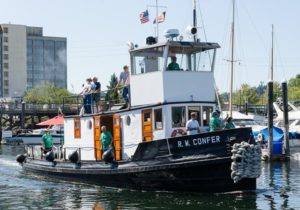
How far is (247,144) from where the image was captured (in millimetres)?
17047

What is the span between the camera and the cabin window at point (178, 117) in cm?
1898

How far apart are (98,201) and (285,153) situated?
1587 cm

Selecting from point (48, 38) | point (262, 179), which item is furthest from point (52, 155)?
point (48, 38)

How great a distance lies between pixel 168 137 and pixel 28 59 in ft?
525

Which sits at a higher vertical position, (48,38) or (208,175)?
(48,38)

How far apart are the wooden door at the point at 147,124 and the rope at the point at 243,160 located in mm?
3330

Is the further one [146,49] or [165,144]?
[146,49]

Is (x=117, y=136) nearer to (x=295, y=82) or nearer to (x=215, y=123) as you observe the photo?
(x=215, y=123)

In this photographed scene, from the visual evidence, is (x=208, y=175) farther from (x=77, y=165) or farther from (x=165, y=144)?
(x=77, y=165)

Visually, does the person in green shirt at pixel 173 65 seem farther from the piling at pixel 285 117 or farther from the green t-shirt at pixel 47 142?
the piling at pixel 285 117

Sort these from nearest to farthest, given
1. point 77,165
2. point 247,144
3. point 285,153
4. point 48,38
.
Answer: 1. point 247,144
2. point 77,165
3. point 285,153
4. point 48,38

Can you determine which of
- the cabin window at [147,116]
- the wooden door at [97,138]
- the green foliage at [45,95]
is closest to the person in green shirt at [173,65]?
the cabin window at [147,116]

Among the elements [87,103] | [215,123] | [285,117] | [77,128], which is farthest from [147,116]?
[285,117]

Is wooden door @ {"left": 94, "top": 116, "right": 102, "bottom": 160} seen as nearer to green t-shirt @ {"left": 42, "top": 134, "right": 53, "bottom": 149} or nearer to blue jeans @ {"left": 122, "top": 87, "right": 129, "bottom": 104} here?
blue jeans @ {"left": 122, "top": 87, "right": 129, "bottom": 104}
